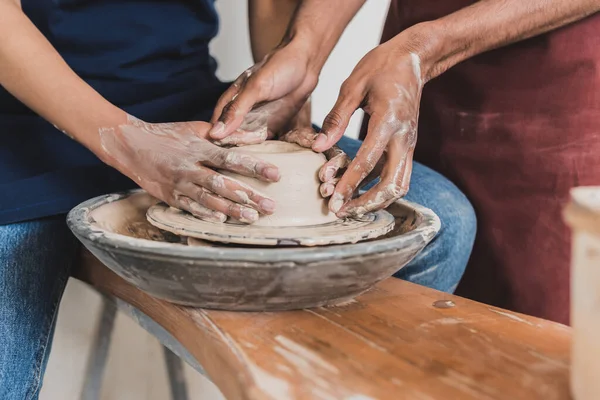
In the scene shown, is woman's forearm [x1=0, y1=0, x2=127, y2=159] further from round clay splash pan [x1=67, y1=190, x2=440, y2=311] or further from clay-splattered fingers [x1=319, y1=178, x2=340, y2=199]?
clay-splattered fingers [x1=319, y1=178, x2=340, y2=199]

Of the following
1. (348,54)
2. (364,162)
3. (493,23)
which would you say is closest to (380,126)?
(364,162)

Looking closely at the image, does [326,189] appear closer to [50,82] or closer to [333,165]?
[333,165]

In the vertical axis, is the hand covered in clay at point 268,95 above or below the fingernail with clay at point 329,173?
above

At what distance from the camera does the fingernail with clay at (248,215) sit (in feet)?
2.58

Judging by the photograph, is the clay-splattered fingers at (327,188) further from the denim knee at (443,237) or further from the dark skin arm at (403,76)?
the denim knee at (443,237)

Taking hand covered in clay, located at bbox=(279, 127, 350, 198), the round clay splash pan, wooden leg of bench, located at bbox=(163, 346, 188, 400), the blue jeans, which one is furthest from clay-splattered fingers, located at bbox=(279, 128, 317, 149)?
wooden leg of bench, located at bbox=(163, 346, 188, 400)

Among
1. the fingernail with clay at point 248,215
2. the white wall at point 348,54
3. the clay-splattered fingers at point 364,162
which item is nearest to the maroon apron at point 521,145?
the clay-splattered fingers at point 364,162

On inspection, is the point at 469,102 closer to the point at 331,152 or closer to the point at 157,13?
the point at 331,152

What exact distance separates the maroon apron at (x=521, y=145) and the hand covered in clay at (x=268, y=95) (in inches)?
13.3

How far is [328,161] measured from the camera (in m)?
0.87

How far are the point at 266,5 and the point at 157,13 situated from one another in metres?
0.39

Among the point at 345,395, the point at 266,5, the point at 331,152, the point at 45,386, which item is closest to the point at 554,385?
the point at 345,395

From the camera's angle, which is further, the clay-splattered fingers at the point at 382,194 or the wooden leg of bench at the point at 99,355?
the wooden leg of bench at the point at 99,355

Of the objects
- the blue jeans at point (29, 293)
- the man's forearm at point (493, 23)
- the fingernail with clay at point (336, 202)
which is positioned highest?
the man's forearm at point (493, 23)
